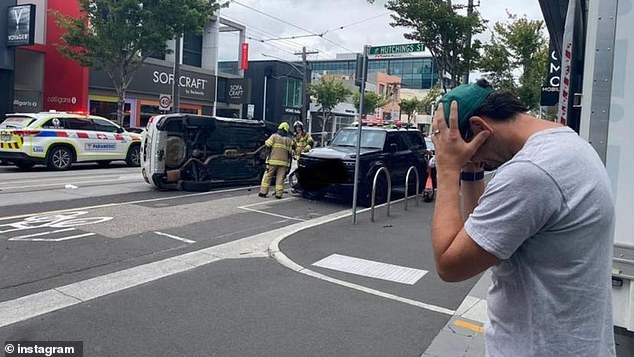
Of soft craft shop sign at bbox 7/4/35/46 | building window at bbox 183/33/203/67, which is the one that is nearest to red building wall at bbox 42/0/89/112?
soft craft shop sign at bbox 7/4/35/46

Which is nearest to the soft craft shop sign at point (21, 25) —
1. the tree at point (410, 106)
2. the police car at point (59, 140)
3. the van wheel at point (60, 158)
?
the police car at point (59, 140)

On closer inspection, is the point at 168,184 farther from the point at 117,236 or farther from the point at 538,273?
the point at 538,273

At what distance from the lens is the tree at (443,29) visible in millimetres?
17562

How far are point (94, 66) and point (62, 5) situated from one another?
3987 millimetres

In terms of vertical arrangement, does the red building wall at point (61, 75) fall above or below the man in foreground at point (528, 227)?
above

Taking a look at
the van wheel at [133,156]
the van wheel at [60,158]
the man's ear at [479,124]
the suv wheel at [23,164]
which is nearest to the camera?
the man's ear at [479,124]

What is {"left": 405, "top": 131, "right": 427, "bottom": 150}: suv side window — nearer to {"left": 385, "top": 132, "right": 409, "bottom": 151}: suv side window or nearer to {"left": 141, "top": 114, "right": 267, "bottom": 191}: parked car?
{"left": 385, "top": 132, "right": 409, "bottom": 151}: suv side window

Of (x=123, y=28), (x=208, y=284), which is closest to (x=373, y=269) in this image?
(x=208, y=284)

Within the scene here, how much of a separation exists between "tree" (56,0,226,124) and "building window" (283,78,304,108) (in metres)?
21.8

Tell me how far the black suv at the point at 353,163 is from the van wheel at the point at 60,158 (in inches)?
345

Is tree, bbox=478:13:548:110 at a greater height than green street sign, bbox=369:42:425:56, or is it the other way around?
tree, bbox=478:13:548:110

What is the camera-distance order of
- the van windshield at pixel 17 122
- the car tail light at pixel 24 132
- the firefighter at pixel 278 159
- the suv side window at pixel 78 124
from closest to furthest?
1. the firefighter at pixel 278 159
2. the car tail light at pixel 24 132
3. the van windshield at pixel 17 122
4. the suv side window at pixel 78 124

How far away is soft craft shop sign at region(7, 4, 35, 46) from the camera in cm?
2205

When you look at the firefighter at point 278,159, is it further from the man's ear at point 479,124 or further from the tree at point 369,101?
the tree at point 369,101
